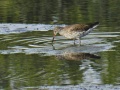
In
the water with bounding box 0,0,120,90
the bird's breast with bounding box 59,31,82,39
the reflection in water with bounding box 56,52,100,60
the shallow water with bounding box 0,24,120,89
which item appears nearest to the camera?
the water with bounding box 0,0,120,90

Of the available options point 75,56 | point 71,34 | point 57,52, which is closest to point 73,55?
point 75,56

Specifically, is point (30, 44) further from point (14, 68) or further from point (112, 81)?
point (112, 81)

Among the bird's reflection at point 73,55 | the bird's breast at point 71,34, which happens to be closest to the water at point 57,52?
the bird's reflection at point 73,55

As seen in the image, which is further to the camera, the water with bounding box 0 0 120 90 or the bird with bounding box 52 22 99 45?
the bird with bounding box 52 22 99 45

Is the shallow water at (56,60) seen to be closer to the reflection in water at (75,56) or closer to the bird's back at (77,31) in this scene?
the reflection in water at (75,56)

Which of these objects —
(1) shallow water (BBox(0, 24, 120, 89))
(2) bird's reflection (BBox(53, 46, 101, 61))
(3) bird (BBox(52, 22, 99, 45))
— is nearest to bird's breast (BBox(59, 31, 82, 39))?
(3) bird (BBox(52, 22, 99, 45))

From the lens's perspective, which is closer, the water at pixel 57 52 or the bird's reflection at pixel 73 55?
the water at pixel 57 52

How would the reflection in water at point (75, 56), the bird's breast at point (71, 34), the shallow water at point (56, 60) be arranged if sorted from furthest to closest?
the bird's breast at point (71, 34) → the reflection in water at point (75, 56) → the shallow water at point (56, 60)

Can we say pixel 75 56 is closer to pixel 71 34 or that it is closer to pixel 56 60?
pixel 56 60

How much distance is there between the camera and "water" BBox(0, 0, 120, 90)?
39.8ft

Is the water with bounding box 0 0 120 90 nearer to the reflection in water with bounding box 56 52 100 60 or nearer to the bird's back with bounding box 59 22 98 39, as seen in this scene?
the reflection in water with bounding box 56 52 100 60

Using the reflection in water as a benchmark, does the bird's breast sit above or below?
above

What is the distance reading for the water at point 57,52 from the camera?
12141mm

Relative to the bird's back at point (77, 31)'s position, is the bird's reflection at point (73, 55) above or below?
below
